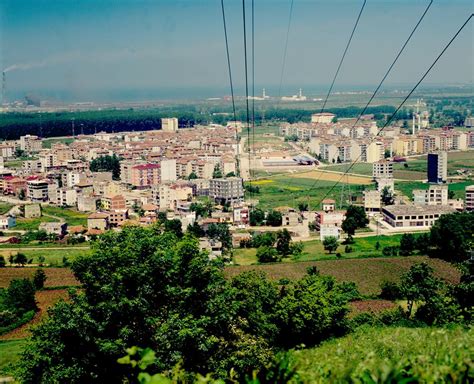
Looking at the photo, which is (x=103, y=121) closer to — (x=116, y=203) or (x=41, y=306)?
(x=116, y=203)

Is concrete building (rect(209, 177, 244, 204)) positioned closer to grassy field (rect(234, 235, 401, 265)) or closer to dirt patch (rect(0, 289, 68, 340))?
grassy field (rect(234, 235, 401, 265))

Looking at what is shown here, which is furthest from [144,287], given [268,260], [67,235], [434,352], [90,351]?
[67,235]

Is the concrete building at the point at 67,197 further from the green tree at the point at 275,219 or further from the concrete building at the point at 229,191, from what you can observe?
the green tree at the point at 275,219

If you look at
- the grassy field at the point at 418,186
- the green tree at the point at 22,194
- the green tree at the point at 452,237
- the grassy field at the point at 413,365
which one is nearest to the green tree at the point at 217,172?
the grassy field at the point at 418,186

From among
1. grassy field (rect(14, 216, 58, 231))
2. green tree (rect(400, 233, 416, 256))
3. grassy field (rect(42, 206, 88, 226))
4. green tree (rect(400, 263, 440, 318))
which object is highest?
green tree (rect(400, 263, 440, 318))

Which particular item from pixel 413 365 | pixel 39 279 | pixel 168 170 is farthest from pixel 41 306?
pixel 168 170

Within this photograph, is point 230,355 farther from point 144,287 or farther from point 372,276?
point 372,276

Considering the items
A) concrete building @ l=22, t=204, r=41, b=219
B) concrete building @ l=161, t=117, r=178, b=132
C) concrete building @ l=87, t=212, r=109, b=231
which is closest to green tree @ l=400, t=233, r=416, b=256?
concrete building @ l=87, t=212, r=109, b=231
